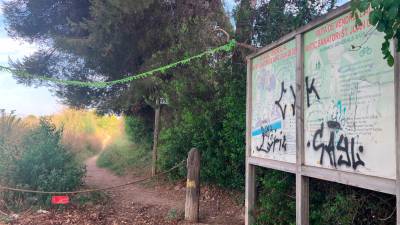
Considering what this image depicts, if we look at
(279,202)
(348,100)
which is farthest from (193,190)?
(348,100)

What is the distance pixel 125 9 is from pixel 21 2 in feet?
18.1

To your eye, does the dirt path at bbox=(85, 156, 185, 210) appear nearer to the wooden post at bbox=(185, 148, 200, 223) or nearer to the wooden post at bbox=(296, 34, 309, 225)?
the wooden post at bbox=(185, 148, 200, 223)

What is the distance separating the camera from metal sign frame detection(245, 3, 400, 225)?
3.28 metres

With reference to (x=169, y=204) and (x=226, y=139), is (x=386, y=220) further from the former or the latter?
(x=169, y=204)

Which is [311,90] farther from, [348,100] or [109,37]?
[109,37]

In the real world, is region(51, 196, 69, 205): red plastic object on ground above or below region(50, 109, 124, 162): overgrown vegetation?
below

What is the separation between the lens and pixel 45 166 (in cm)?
900

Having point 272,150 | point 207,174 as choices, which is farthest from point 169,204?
point 272,150

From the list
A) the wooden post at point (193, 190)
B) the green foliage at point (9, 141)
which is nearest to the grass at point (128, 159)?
the green foliage at point (9, 141)

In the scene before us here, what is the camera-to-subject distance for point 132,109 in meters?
14.2

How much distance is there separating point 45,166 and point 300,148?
6.36 m

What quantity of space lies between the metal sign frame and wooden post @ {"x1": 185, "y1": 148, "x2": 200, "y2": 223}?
136 cm

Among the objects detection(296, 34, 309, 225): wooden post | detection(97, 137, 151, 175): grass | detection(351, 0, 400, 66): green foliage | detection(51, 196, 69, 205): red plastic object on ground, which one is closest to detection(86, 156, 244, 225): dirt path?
detection(51, 196, 69, 205): red plastic object on ground

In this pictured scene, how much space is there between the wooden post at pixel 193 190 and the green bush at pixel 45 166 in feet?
10.1
